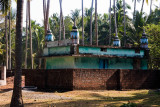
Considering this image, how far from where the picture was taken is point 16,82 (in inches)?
432

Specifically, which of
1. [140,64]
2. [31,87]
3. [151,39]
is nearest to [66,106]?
[31,87]

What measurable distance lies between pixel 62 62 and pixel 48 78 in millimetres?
2839

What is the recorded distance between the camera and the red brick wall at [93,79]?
1902 centimetres

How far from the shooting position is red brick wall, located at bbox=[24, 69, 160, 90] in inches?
749

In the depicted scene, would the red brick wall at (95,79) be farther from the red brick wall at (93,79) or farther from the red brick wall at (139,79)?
the red brick wall at (139,79)

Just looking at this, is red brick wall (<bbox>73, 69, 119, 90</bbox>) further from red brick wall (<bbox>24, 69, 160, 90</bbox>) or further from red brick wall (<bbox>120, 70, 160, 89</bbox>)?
red brick wall (<bbox>120, 70, 160, 89</bbox>)

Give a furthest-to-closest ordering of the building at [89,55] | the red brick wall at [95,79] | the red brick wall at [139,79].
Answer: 1. the building at [89,55]
2. the red brick wall at [139,79]
3. the red brick wall at [95,79]

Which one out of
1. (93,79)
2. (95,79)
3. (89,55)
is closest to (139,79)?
(95,79)

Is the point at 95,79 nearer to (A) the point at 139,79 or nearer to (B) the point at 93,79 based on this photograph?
(B) the point at 93,79

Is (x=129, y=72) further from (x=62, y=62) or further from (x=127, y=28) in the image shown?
(x=127, y=28)

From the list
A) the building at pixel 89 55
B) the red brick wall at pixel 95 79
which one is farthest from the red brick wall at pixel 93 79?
the building at pixel 89 55

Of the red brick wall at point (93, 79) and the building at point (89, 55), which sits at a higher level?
the building at point (89, 55)

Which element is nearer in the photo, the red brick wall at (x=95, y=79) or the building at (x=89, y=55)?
the red brick wall at (x=95, y=79)

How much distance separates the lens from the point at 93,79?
19.5 metres
